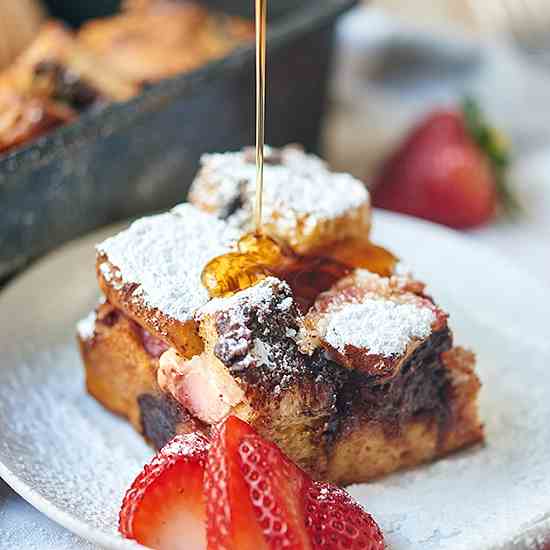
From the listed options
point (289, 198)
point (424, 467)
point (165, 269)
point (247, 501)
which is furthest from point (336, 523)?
point (289, 198)

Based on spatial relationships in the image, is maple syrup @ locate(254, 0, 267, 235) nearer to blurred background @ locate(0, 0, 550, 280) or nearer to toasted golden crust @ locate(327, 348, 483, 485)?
toasted golden crust @ locate(327, 348, 483, 485)

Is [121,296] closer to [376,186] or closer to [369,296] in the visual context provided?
[369,296]

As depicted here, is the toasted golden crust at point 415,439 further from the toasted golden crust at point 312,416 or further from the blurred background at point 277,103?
the blurred background at point 277,103

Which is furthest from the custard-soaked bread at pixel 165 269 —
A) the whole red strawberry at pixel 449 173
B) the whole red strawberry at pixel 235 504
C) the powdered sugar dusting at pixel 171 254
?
the whole red strawberry at pixel 449 173

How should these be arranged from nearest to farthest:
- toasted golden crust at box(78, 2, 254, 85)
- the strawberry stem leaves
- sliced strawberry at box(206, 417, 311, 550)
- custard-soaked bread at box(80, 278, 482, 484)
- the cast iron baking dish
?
sliced strawberry at box(206, 417, 311, 550) < custard-soaked bread at box(80, 278, 482, 484) < the cast iron baking dish < toasted golden crust at box(78, 2, 254, 85) < the strawberry stem leaves

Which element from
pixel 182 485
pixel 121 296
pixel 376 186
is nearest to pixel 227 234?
pixel 121 296

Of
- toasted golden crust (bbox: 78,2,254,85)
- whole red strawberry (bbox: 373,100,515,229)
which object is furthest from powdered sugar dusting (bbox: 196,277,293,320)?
whole red strawberry (bbox: 373,100,515,229)
